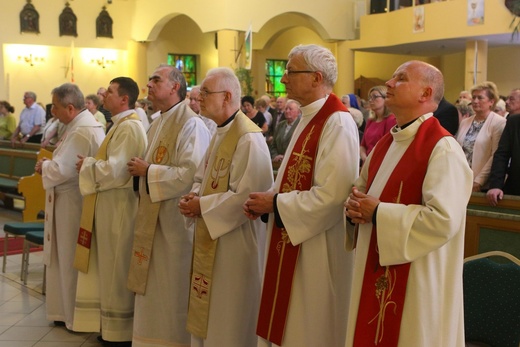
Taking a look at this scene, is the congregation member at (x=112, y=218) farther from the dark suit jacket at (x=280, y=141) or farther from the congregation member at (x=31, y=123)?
the congregation member at (x=31, y=123)

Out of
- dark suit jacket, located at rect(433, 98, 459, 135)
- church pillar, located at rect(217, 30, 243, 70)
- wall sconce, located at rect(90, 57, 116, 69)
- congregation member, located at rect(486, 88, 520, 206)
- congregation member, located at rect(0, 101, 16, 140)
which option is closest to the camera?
congregation member, located at rect(486, 88, 520, 206)

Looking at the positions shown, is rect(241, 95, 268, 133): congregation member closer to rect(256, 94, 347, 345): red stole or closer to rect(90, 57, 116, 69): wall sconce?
rect(256, 94, 347, 345): red stole

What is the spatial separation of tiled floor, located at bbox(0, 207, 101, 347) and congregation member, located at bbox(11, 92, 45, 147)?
6.61 m

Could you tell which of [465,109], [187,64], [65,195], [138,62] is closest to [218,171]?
[65,195]

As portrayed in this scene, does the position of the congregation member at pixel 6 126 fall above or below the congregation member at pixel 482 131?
below

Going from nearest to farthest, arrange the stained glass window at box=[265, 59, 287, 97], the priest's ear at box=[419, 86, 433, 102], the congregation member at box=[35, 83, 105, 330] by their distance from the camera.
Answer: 1. the priest's ear at box=[419, 86, 433, 102]
2. the congregation member at box=[35, 83, 105, 330]
3. the stained glass window at box=[265, 59, 287, 97]

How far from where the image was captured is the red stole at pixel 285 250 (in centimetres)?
343

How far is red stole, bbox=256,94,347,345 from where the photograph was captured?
11.3ft

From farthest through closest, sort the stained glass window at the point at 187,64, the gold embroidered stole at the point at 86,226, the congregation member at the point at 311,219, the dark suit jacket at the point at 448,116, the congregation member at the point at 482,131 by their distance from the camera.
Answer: the stained glass window at the point at 187,64, the dark suit jacket at the point at 448,116, the congregation member at the point at 482,131, the gold embroidered stole at the point at 86,226, the congregation member at the point at 311,219

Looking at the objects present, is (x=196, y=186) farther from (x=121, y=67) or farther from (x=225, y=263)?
(x=121, y=67)

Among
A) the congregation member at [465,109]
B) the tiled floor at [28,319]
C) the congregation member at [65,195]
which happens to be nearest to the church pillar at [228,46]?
the congregation member at [465,109]

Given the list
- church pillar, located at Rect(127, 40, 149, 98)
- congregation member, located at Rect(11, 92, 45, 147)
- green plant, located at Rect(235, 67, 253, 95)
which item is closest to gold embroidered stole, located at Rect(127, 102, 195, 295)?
congregation member, located at Rect(11, 92, 45, 147)

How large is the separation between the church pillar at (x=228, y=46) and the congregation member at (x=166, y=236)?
528 inches

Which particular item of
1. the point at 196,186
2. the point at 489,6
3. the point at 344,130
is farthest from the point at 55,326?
the point at 489,6
